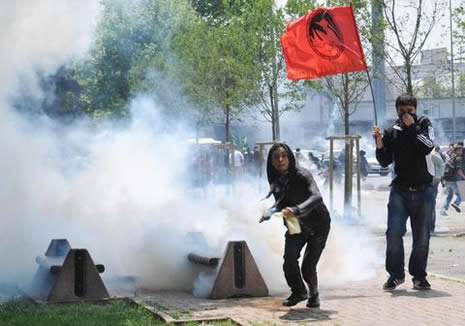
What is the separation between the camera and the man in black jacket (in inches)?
375

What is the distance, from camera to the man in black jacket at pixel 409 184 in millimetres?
9531

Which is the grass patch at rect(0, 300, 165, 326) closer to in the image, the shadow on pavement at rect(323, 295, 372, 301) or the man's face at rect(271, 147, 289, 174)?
the man's face at rect(271, 147, 289, 174)

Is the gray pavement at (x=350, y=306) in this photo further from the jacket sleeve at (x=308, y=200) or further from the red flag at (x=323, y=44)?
the red flag at (x=323, y=44)

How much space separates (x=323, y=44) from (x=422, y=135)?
3.40m

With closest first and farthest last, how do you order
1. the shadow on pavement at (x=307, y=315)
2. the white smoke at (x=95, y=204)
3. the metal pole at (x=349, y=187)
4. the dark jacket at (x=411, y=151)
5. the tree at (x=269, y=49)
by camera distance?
1. the shadow on pavement at (x=307, y=315)
2. the dark jacket at (x=411, y=151)
3. the white smoke at (x=95, y=204)
4. the metal pole at (x=349, y=187)
5. the tree at (x=269, y=49)

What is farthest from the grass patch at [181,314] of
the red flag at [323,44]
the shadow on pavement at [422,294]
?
the red flag at [323,44]

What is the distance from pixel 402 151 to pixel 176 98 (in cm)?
2093

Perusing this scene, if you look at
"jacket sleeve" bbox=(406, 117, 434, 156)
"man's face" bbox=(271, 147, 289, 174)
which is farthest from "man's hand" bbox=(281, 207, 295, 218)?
"jacket sleeve" bbox=(406, 117, 434, 156)

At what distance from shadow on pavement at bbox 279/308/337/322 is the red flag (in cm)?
374

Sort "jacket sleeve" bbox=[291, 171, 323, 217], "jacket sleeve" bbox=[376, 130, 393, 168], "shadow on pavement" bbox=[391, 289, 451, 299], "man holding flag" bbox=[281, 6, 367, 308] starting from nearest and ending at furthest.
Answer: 1. "jacket sleeve" bbox=[291, 171, 323, 217]
2. "shadow on pavement" bbox=[391, 289, 451, 299]
3. "jacket sleeve" bbox=[376, 130, 393, 168]
4. "man holding flag" bbox=[281, 6, 367, 308]

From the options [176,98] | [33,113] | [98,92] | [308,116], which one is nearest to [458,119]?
[308,116]

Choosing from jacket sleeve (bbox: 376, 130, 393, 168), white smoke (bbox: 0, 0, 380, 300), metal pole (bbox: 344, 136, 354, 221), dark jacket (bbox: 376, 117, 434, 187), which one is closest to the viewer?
dark jacket (bbox: 376, 117, 434, 187)

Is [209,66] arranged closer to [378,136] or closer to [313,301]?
[378,136]

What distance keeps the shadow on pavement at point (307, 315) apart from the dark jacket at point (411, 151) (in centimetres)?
199
